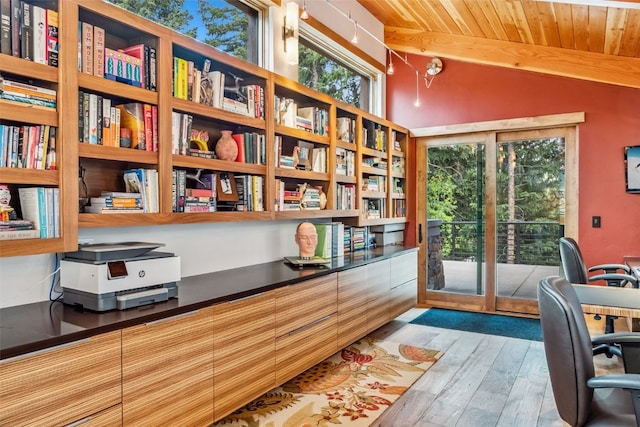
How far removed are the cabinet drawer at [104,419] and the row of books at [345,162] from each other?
264cm

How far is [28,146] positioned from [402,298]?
3.58 metres

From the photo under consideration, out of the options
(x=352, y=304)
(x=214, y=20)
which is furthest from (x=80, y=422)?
(x=214, y=20)

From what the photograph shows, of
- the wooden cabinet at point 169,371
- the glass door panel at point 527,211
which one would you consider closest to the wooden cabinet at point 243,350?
the wooden cabinet at point 169,371

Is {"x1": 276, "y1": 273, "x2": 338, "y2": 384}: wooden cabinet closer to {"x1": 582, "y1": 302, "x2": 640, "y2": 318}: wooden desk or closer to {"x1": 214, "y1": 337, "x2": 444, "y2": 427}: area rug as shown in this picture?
{"x1": 214, "y1": 337, "x2": 444, "y2": 427}: area rug

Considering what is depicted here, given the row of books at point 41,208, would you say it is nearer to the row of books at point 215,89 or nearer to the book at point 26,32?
the book at point 26,32

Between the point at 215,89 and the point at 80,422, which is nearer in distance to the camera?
the point at 80,422

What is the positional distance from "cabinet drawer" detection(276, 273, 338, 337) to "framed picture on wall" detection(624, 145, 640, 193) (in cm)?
317

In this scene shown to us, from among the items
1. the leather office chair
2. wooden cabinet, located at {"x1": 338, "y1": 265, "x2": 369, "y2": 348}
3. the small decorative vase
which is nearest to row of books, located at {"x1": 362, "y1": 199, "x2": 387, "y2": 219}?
wooden cabinet, located at {"x1": 338, "y1": 265, "x2": 369, "y2": 348}

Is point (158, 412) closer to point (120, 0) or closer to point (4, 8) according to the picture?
point (4, 8)

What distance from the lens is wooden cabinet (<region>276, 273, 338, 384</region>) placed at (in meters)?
2.69

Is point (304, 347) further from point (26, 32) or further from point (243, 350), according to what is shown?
point (26, 32)

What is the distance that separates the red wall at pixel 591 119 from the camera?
429cm

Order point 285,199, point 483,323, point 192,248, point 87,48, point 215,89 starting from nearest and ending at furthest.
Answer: point 87,48 → point 215,89 → point 192,248 → point 285,199 → point 483,323

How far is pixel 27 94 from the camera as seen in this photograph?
1.74m
